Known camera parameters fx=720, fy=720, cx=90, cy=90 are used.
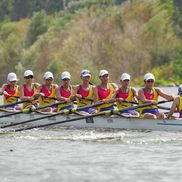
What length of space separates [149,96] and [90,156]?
13.9ft

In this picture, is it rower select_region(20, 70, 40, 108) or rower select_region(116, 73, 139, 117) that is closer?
rower select_region(116, 73, 139, 117)

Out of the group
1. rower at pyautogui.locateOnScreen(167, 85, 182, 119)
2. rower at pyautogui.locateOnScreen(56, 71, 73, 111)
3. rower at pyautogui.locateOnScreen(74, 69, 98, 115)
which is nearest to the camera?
rower at pyautogui.locateOnScreen(167, 85, 182, 119)

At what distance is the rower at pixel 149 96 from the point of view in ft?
57.8

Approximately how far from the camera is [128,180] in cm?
1200

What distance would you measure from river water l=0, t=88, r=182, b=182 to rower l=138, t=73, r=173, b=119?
749 mm

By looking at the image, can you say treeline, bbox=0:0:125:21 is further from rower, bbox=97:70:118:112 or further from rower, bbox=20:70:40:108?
rower, bbox=97:70:118:112

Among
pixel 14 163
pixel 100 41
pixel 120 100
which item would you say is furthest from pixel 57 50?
pixel 14 163

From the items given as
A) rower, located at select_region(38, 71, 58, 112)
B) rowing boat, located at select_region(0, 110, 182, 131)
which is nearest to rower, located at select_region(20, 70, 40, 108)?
rower, located at select_region(38, 71, 58, 112)

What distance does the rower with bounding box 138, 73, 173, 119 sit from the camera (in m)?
17.6

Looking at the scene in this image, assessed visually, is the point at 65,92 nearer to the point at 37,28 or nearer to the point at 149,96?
the point at 149,96

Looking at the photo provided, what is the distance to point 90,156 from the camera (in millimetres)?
14242

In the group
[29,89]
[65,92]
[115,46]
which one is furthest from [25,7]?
[65,92]

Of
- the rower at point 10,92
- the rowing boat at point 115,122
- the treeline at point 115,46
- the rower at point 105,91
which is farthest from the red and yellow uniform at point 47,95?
the treeline at point 115,46

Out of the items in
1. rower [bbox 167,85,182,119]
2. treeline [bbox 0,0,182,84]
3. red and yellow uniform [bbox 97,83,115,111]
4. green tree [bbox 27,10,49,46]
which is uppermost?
green tree [bbox 27,10,49,46]
